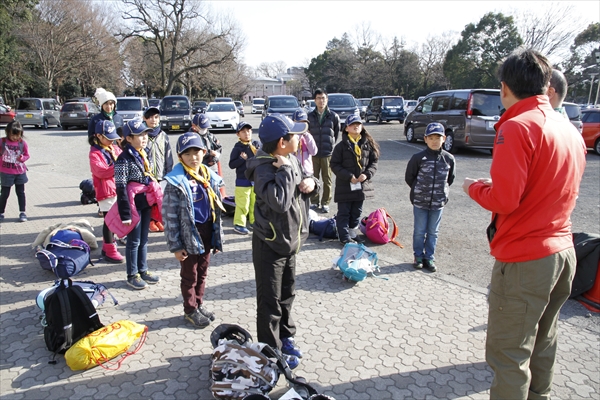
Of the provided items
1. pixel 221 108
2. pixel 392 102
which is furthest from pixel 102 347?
pixel 392 102

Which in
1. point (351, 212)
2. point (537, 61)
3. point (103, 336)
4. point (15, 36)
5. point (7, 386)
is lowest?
point (7, 386)

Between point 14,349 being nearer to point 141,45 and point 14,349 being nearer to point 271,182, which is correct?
point 271,182

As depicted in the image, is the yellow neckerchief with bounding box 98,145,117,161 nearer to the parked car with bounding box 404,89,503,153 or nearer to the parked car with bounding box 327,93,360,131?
the parked car with bounding box 404,89,503,153

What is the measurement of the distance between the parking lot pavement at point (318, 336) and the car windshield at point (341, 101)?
627 inches

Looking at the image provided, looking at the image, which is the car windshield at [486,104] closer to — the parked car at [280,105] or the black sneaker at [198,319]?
the parked car at [280,105]

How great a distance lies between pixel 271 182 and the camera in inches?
111

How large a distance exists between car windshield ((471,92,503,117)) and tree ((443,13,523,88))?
91.9ft

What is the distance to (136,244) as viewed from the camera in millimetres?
4426

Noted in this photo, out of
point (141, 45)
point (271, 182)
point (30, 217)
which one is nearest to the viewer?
point (271, 182)

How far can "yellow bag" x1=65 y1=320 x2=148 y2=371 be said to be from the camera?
122 inches

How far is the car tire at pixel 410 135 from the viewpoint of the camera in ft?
56.5

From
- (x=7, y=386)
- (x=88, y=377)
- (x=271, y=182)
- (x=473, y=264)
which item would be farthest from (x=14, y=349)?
(x=473, y=264)

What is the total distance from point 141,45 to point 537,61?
53.2 meters

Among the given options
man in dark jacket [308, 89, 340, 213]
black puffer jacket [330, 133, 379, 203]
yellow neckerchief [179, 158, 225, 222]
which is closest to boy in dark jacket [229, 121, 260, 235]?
black puffer jacket [330, 133, 379, 203]
